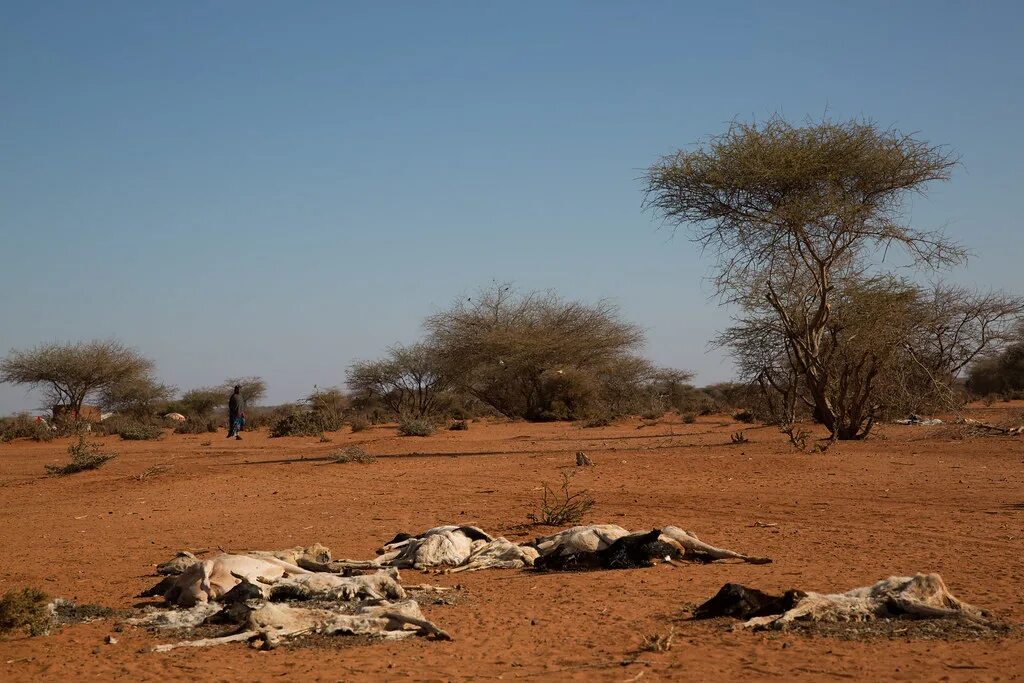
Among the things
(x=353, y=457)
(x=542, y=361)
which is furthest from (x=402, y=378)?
(x=353, y=457)

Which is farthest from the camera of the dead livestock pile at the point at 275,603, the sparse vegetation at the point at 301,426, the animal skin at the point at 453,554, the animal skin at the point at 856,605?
the sparse vegetation at the point at 301,426

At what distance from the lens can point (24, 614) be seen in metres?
6.91

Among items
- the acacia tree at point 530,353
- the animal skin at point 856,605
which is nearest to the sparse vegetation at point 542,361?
the acacia tree at point 530,353

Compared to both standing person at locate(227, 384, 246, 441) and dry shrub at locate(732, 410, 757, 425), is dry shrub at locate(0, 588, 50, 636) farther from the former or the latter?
dry shrub at locate(732, 410, 757, 425)

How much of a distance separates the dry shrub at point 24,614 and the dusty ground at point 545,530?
12 centimetres

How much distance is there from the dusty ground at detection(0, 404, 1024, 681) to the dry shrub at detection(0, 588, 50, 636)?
0.12 meters

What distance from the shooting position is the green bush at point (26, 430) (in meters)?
33.2

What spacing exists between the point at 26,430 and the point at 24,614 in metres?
30.6

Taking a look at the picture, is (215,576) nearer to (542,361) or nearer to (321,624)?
(321,624)

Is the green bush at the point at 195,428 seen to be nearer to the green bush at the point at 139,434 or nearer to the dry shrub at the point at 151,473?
the green bush at the point at 139,434

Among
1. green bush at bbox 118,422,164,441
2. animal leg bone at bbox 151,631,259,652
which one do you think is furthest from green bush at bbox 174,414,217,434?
animal leg bone at bbox 151,631,259,652

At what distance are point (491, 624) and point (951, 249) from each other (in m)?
17.0

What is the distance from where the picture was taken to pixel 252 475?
17.7 metres

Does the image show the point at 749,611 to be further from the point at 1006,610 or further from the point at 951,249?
the point at 951,249
